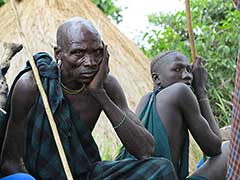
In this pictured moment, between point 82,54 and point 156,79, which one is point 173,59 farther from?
point 82,54

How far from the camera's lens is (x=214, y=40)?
8328 mm

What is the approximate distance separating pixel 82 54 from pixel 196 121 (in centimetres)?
92

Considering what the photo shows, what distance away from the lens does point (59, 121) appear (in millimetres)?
3570

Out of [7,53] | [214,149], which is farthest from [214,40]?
[7,53]

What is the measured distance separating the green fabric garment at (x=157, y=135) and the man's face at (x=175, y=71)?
98 mm

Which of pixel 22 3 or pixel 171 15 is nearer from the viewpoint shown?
pixel 22 3

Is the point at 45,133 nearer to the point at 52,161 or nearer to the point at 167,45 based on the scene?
the point at 52,161

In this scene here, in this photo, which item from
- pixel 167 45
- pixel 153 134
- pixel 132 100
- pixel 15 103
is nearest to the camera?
pixel 15 103

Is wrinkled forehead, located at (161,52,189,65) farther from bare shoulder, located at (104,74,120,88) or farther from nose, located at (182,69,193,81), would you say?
bare shoulder, located at (104,74,120,88)

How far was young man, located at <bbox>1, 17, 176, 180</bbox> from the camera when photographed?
348 centimetres

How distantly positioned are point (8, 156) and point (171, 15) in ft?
19.7

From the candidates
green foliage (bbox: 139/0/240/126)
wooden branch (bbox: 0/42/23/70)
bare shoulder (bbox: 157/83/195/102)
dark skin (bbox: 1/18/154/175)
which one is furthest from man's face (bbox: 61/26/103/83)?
green foliage (bbox: 139/0/240/126)

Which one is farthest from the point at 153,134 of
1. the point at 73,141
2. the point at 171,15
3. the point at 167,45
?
the point at 171,15

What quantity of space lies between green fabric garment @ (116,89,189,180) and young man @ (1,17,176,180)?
316mm
